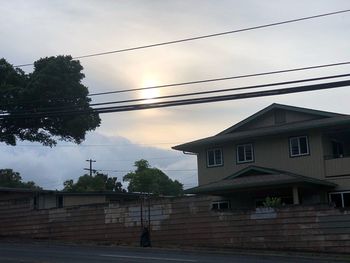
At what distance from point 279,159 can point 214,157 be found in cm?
427

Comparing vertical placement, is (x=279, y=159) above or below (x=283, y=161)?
above

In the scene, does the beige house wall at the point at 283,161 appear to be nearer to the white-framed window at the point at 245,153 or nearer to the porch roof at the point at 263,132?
the white-framed window at the point at 245,153

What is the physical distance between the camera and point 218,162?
33.8m

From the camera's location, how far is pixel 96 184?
235 feet

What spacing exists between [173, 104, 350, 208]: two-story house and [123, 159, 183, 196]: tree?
37.5 metres

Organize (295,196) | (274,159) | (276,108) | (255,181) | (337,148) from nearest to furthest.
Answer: (295,196) < (255,181) < (274,159) < (337,148) < (276,108)

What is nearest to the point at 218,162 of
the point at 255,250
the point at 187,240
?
the point at 187,240

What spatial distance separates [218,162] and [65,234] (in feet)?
31.3

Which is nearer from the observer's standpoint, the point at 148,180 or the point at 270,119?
the point at 270,119

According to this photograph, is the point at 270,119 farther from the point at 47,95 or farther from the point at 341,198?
the point at 47,95

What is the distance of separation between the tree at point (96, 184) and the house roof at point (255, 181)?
3866cm

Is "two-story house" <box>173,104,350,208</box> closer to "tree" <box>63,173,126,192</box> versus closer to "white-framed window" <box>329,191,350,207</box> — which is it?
"white-framed window" <box>329,191,350,207</box>

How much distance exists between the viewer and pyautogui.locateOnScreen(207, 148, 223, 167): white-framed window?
3378cm

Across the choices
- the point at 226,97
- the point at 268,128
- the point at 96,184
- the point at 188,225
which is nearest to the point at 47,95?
the point at 188,225
